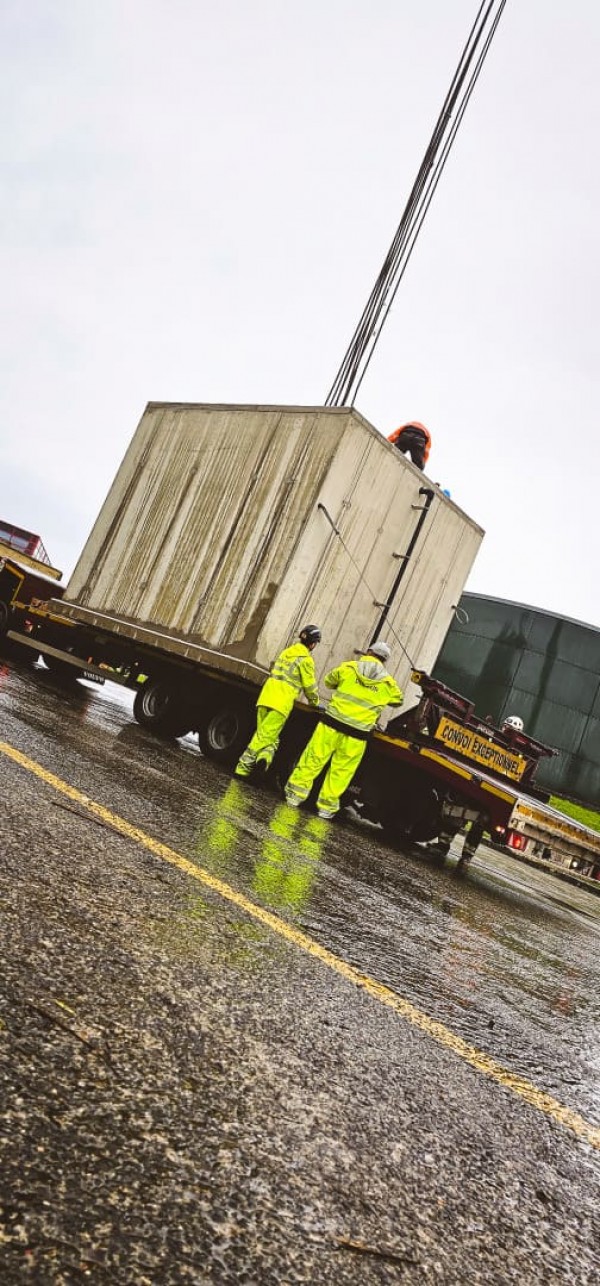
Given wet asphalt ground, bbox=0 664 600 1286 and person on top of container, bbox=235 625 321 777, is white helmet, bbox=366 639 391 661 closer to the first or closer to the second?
person on top of container, bbox=235 625 321 777

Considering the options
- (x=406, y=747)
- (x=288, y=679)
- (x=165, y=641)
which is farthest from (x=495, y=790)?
(x=165, y=641)

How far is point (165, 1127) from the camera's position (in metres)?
1.48

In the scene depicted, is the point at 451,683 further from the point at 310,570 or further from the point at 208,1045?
the point at 208,1045

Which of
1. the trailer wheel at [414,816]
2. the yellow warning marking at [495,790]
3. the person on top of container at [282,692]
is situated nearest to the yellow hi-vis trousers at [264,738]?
the person on top of container at [282,692]

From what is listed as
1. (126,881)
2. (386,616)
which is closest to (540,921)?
(386,616)

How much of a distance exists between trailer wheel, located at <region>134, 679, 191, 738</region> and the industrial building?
17376mm

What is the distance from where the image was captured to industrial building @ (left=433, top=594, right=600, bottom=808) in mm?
25922

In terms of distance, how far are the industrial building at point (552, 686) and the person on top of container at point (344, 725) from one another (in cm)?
1863

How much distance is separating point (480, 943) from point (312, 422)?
5.44 metres

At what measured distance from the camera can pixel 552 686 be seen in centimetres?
2609

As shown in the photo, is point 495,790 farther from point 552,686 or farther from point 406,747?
point 552,686

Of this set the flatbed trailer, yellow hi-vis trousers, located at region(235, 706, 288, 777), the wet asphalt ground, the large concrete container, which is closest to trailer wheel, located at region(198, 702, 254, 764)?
the flatbed trailer

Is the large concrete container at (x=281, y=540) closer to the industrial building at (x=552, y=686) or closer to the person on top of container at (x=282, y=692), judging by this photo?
the person on top of container at (x=282, y=692)

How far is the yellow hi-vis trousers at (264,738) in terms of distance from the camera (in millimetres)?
7922
